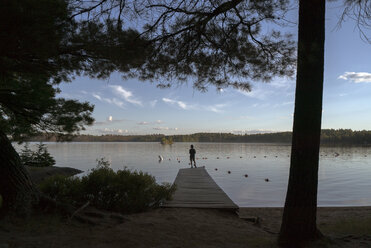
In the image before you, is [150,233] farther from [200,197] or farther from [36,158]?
[36,158]

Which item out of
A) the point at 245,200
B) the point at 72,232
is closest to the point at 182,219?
the point at 72,232

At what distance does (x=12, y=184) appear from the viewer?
5.93 meters

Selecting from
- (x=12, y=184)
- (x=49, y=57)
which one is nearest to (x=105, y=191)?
(x=12, y=184)

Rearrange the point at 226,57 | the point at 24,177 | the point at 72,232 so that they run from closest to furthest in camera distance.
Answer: the point at 72,232
the point at 24,177
the point at 226,57

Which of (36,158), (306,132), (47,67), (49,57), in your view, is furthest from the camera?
(36,158)

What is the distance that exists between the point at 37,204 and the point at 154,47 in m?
4.79

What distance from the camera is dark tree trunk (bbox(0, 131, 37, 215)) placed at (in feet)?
19.2

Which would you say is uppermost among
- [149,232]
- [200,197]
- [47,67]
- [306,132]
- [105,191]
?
[47,67]

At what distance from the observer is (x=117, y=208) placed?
24.7ft

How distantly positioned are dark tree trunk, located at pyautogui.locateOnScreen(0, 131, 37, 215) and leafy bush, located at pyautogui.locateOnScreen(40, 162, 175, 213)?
4.22ft

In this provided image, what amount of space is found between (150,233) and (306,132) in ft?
12.1

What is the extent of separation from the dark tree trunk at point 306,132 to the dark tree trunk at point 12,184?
555 cm

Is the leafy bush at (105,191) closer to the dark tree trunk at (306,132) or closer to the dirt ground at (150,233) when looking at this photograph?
the dirt ground at (150,233)

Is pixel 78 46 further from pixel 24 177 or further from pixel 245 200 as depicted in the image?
pixel 245 200
